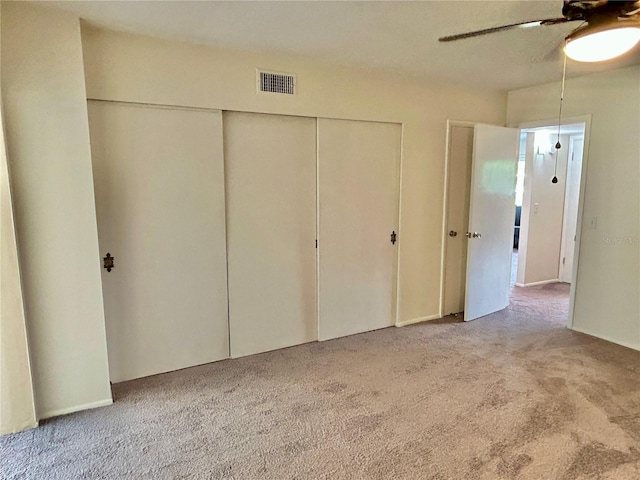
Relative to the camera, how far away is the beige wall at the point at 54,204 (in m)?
2.26

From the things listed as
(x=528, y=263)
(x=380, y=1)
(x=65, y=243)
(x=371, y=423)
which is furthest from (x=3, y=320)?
(x=528, y=263)

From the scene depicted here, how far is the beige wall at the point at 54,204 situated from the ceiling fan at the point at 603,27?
2.45 metres

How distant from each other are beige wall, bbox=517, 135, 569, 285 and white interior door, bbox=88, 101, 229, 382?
14.1ft

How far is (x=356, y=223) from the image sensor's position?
3.76 metres

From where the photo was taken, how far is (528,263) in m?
5.69

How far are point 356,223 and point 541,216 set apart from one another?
3.32m

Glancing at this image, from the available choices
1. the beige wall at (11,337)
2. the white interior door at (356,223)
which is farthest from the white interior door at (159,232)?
the white interior door at (356,223)

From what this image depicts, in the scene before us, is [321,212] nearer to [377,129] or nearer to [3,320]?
[377,129]

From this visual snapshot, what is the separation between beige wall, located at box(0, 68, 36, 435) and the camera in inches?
87.0

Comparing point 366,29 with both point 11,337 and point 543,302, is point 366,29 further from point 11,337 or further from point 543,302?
point 543,302

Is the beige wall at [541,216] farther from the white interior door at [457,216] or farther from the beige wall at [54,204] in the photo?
the beige wall at [54,204]

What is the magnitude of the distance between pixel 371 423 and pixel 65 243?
82.8 inches

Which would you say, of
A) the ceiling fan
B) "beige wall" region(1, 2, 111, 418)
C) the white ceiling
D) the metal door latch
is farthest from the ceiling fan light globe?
the metal door latch

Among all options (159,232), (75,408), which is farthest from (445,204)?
(75,408)
